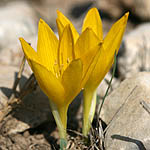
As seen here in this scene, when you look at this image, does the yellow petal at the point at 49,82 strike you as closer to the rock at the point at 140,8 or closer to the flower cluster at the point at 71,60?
Result: the flower cluster at the point at 71,60

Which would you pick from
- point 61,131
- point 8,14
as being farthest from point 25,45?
point 8,14

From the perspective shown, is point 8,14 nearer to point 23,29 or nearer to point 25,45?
point 23,29

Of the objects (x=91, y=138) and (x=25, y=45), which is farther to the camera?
(x=91, y=138)

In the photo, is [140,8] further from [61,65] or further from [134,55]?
[61,65]

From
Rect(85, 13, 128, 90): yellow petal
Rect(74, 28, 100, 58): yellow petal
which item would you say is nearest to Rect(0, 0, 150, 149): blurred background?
Rect(85, 13, 128, 90): yellow petal

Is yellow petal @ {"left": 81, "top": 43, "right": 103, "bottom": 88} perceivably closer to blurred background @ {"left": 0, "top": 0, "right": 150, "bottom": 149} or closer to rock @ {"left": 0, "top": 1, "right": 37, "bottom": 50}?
blurred background @ {"left": 0, "top": 0, "right": 150, "bottom": 149}

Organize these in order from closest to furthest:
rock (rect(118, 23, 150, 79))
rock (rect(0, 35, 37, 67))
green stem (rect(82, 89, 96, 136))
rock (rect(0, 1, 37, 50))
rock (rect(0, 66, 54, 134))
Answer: green stem (rect(82, 89, 96, 136)) → rock (rect(0, 66, 54, 134)) → rock (rect(118, 23, 150, 79)) → rock (rect(0, 35, 37, 67)) → rock (rect(0, 1, 37, 50))

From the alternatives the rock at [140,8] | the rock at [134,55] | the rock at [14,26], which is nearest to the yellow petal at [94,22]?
the rock at [134,55]

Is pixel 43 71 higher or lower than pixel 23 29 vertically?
lower
